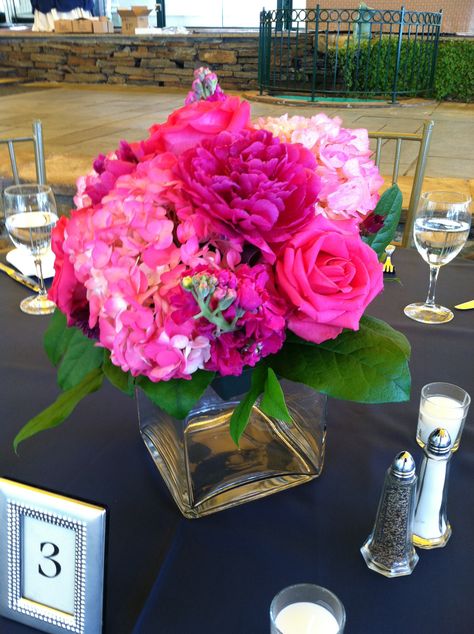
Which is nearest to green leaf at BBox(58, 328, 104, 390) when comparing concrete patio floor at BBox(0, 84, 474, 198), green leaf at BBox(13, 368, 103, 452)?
green leaf at BBox(13, 368, 103, 452)

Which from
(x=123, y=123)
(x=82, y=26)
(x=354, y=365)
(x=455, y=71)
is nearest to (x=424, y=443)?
(x=354, y=365)

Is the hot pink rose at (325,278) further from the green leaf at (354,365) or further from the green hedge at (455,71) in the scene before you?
the green hedge at (455,71)

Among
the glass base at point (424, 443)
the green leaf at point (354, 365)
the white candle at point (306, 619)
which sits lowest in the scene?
the glass base at point (424, 443)

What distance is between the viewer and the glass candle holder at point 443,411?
0.64 m

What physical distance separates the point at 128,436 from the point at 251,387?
250mm

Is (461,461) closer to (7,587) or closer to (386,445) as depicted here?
(386,445)

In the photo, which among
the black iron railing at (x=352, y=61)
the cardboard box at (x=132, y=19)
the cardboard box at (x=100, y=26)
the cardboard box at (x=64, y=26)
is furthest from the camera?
the cardboard box at (x=64, y=26)

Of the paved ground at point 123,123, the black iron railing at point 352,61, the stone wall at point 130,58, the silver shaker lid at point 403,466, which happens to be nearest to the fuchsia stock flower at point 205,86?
the silver shaker lid at point 403,466

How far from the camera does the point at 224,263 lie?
16.3 inches

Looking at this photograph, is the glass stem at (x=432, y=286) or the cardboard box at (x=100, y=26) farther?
the cardboard box at (x=100, y=26)

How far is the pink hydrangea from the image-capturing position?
1.48ft

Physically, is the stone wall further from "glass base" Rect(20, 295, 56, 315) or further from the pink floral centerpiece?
A: the pink floral centerpiece

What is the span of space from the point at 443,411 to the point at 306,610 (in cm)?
29

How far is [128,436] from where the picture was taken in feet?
2.22
